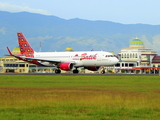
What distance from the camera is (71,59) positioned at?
104688mm

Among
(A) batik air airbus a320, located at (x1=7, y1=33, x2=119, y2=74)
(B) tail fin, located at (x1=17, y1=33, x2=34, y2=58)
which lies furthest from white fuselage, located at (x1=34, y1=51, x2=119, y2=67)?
(B) tail fin, located at (x1=17, y1=33, x2=34, y2=58)

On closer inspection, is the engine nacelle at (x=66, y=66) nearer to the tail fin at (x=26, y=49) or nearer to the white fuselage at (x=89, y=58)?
the white fuselage at (x=89, y=58)

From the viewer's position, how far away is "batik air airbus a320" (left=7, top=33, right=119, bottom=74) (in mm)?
101019

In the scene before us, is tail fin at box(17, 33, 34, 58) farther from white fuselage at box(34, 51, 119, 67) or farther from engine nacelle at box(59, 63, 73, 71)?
engine nacelle at box(59, 63, 73, 71)

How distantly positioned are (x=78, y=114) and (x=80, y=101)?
630cm

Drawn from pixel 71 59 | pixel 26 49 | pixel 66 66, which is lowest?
pixel 66 66

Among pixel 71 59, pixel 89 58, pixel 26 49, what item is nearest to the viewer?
pixel 89 58

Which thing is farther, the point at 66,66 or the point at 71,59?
the point at 71,59

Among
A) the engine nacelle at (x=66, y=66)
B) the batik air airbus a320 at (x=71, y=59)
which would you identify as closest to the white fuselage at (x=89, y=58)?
the batik air airbus a320 at (x=71, y=59)

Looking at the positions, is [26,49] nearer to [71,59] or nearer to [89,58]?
Answer: [71,59]

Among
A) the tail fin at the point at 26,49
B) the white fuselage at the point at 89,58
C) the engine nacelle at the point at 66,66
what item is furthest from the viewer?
the tail fin at the point at 26,49

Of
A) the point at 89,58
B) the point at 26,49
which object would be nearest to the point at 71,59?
the point at 89,58

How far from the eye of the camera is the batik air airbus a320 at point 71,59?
3977 inches

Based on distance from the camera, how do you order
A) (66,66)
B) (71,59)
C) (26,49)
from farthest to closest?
(26,49) < (71,59) < (66,66)
